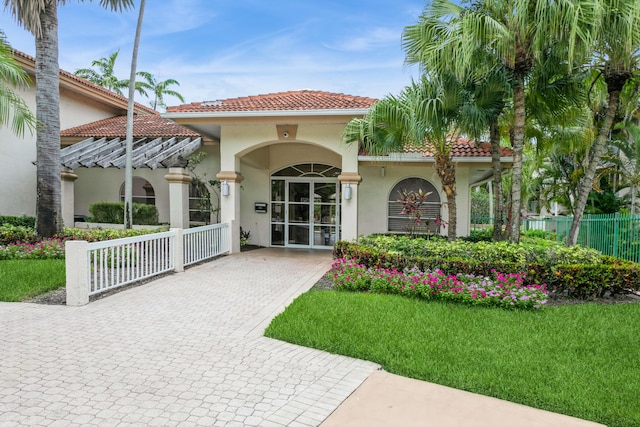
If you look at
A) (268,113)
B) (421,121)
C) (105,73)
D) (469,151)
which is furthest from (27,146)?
(105,73)

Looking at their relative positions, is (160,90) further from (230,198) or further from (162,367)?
(162,367)

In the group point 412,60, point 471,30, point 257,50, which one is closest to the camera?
point 471,30

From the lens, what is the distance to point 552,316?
19.5 ft

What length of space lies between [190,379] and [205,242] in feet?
24.0

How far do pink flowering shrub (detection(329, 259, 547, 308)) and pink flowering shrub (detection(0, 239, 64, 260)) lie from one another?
7.26 metres

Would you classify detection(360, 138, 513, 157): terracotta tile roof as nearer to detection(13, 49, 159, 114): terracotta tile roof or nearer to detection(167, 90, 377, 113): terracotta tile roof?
detection(167, 90, 377, 113): terracotta tile roof

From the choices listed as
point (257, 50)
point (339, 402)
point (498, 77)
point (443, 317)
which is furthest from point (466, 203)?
point (257, 50)

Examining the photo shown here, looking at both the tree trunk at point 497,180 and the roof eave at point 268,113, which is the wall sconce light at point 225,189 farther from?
the tree trunk at point 497,180

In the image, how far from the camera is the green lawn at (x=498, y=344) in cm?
371

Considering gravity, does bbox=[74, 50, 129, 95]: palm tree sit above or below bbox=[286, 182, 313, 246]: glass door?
above

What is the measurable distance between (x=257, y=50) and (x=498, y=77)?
1215 cm

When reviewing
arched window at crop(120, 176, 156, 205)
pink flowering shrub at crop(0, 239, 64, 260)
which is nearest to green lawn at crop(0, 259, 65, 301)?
pink flowering shrub at crop(0, 239, 64, 260)

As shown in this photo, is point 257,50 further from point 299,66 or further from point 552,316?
point 552,316

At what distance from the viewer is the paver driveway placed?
3.36m
